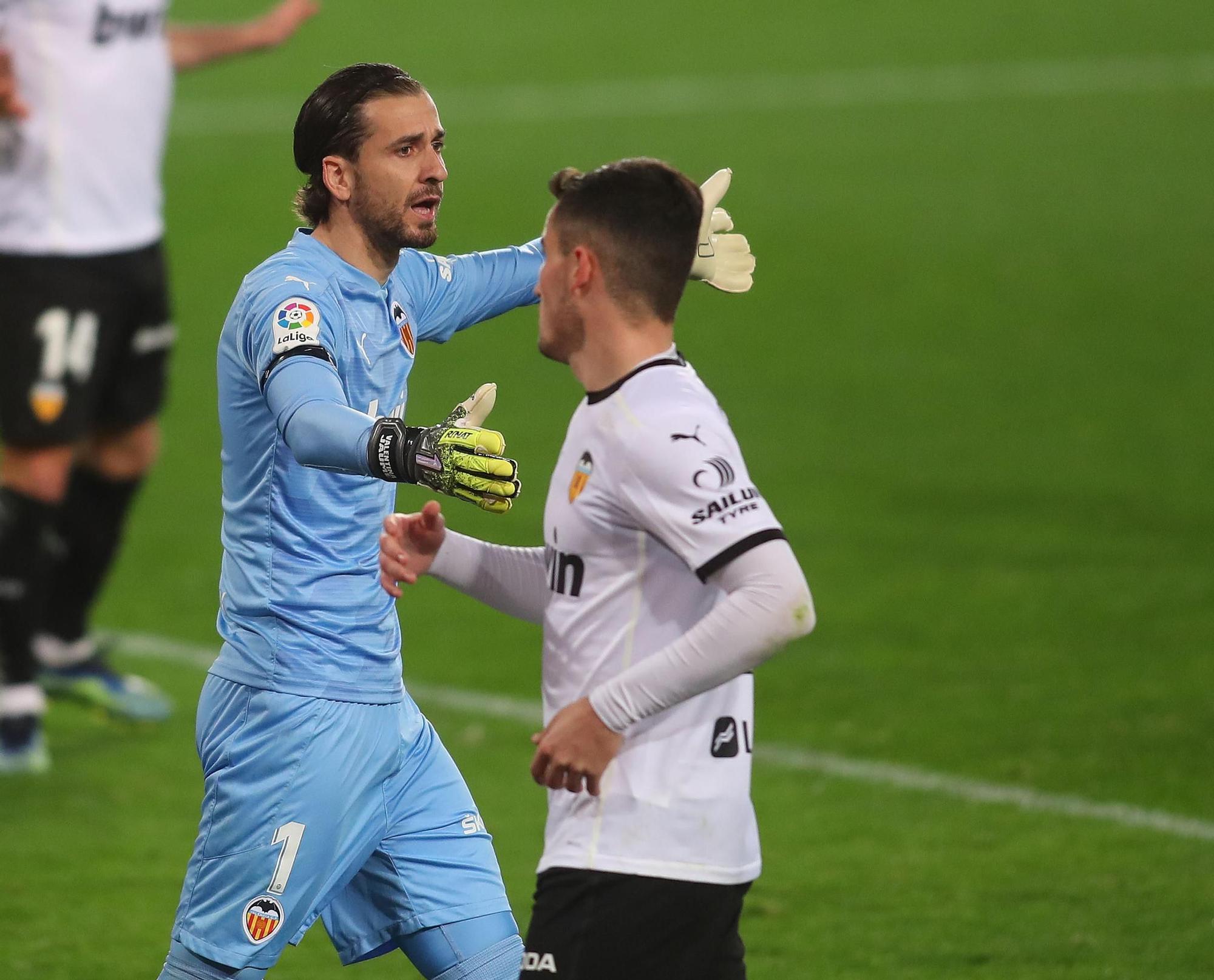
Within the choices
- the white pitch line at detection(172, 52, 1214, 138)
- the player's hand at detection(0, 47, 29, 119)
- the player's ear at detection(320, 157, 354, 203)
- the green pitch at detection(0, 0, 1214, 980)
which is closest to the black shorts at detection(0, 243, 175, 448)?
the player's hand at detection(0, 47, 29, 119)

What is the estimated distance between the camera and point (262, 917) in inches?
175

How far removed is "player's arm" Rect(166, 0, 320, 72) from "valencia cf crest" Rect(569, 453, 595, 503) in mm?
4868

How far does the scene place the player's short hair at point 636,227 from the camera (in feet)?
12.8

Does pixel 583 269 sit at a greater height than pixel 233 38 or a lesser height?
lesser

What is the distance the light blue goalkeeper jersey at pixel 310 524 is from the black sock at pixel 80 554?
381 centimetres

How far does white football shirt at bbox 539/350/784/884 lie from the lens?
3.77m

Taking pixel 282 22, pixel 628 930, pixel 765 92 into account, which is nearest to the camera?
pixel 628 930

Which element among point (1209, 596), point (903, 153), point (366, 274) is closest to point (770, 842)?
point (366, 274)

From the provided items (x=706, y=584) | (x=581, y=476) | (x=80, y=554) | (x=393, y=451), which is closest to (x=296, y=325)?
(x=393, y=451)

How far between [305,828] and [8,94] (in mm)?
4166

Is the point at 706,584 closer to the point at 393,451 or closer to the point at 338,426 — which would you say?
the point at 393,451

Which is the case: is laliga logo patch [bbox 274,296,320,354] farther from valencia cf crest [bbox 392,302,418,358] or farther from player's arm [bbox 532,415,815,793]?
player's arm [bbox 532,415,815,793]

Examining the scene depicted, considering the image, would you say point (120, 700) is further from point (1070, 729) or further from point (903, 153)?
point (903, 153)

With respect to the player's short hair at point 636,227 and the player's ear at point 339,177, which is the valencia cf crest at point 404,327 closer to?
the player's ear at point 339,177
